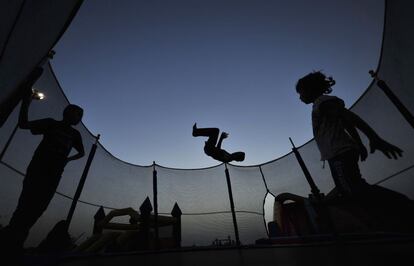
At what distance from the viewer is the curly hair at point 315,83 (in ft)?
7.72

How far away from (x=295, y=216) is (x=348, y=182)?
198cm

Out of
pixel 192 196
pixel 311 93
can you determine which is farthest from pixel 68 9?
pixel 192 196

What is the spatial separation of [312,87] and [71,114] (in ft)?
9.53

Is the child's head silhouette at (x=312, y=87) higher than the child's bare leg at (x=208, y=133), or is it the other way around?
the child's bare leg at (x=208, y=133)

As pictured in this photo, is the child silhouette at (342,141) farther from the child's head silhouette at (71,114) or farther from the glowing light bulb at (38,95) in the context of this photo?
the glowing light bulb at (38,95)

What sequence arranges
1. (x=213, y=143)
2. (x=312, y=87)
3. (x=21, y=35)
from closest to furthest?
(x=21, y=35) < (x=312, y=87) < (x=213, y=143)

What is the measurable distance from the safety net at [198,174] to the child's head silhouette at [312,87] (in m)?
0.97

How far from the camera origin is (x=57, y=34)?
1603mm

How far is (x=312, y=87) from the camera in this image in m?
2.35

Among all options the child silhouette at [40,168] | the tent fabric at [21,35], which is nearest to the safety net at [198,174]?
the tent fabric at [21,35]

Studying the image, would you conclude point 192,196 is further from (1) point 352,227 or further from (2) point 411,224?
(2) point 411,224

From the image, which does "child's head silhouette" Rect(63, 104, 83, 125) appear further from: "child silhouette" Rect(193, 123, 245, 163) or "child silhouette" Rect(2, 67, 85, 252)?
"child silhouette" Rect(193, 123, 245, 163)

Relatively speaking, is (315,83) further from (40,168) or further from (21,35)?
(40,168)

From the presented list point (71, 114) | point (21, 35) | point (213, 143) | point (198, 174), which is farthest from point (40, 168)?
point (198, 174)
